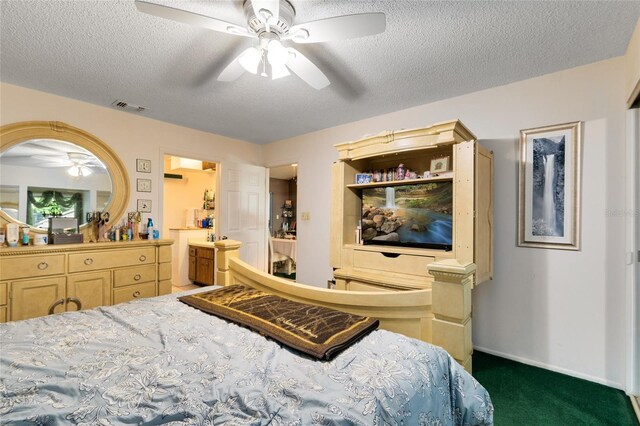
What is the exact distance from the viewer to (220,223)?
411cm

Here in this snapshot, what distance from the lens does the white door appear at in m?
4.16

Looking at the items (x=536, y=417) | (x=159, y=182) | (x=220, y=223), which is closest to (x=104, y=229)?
(x=159, y=182)

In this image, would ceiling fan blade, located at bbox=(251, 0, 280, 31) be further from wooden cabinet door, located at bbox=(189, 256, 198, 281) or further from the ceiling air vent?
wooden cabinet door, located at bbox=(189, 256, 198, 281)

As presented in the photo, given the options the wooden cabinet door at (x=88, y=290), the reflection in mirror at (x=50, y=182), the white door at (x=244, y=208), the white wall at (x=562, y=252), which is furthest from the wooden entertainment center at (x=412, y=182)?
the reflection in mirror at (x=50, y=182)

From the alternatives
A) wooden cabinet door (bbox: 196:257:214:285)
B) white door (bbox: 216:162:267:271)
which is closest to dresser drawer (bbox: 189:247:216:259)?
wooden cabinet door (bbox: 196:257:214:285)

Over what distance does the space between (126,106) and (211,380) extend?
10.6ft

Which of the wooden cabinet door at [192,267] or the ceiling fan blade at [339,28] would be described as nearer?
the ceiling fan blade at [339,28]

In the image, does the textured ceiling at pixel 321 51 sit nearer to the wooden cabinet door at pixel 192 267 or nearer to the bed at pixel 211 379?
the bed at pixel 211 379

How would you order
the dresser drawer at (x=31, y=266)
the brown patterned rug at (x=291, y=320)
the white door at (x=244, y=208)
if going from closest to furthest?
the brown patterned rug at (x=291, y=320) < the dresser drawer at (x=31, y=266) < the white door at (x=244, y=208)

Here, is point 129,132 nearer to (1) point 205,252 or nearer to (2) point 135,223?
(2) point 135,223

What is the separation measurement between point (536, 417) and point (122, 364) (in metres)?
2.29

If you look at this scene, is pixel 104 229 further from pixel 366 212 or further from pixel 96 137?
pixel 366 212

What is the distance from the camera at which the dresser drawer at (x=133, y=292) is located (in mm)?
2900

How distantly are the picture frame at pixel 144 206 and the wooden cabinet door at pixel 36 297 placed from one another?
107 cm
